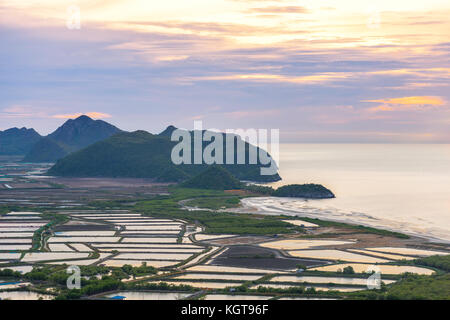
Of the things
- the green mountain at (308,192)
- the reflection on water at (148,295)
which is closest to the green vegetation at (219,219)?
the green mountain at (308,192)

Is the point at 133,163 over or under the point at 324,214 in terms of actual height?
over

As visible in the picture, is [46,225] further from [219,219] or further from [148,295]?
[148,295]

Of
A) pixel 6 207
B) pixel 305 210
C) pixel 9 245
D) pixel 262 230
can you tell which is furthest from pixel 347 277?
pixel 6 207

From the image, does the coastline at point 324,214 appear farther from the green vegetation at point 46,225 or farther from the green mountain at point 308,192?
the green vegetation at point 46,225

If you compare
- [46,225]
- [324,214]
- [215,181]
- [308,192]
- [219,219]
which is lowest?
[46,225]

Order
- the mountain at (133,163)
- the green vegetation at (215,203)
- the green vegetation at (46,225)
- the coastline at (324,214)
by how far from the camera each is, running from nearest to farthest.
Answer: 1. the green vegetation at (46,225)
2. the coastline at (324,214)
3. the green vegetation at (215,203)
4. the mountain at (133,163)

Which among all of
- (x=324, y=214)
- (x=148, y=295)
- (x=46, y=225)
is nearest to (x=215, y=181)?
(x=324, y=214)
